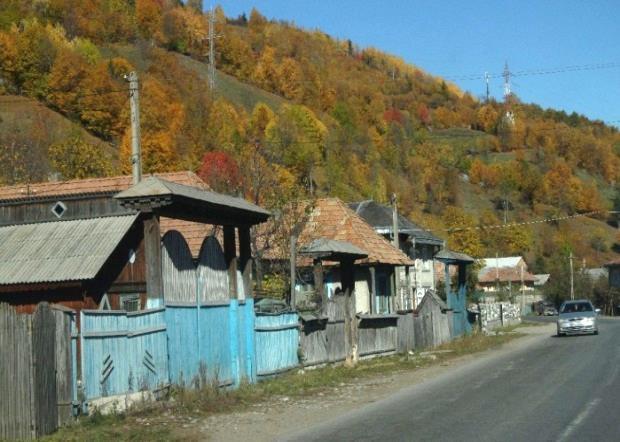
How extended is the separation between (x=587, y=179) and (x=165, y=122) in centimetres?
9589

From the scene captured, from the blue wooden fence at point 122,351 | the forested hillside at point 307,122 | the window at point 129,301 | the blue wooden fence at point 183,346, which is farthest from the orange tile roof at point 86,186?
the forested hillside at point 307,122

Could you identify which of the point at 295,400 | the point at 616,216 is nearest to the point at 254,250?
the point at 295,400

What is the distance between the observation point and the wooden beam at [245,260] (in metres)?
20.1

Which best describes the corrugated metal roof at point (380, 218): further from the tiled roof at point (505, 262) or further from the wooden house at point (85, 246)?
the tiled roof at point (505, 262)

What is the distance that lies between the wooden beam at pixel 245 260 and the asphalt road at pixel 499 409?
4.01m

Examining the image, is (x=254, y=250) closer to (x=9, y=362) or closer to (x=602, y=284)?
(x=9, y=362)

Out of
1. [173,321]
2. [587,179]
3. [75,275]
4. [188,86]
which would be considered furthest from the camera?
[587,179]

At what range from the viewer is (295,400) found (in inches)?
694

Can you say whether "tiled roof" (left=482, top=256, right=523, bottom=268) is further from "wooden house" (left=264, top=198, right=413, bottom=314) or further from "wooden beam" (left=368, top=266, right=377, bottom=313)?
"wooden beam" (left=368, top=266, right=377, bottom=313)

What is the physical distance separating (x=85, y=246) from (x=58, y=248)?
29.0 inches

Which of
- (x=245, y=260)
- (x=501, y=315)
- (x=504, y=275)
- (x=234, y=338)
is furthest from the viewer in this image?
(x=504, y=275)

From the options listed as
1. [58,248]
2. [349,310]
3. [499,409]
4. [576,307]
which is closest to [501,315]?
[576,307]

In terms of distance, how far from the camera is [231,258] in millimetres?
19719

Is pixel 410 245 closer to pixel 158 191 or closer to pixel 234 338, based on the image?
pixel 234 338
